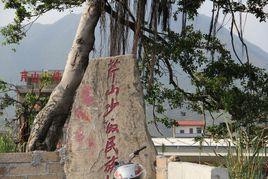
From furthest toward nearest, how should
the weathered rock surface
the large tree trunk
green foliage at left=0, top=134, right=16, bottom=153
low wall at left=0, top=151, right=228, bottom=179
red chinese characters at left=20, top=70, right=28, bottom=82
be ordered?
red chinese characters at left=20, top=70, right=28, bottom=82, the large tree trunk, green foliage at left=0, top=134, right=16, bottom=153, the weathered rock surface, low wall at left=0, top=151, right=228, bottom=179

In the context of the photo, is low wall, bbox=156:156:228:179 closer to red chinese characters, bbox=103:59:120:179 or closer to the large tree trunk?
red chinese characters, bbox=103:59:120:179

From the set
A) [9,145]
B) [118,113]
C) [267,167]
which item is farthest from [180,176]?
[9,145]

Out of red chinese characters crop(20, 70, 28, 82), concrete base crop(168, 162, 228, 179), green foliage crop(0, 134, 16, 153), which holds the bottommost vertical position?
green foliage crop(0, 134, 16, 153)

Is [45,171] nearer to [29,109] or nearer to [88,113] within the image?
[88,113]

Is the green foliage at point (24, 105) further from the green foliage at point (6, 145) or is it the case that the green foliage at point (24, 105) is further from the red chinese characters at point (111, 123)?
the red chinese characters at point (111, 123)

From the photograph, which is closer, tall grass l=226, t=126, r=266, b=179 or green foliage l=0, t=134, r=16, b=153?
tall grass l=226, t=126, r=266, b=179

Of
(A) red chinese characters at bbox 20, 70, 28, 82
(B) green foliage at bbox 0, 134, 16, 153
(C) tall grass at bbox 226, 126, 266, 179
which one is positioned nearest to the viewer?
(C) tall grass at bbox 226, 126, 266, 179

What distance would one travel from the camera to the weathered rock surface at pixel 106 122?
560 centimetres

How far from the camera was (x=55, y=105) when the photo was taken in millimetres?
6801

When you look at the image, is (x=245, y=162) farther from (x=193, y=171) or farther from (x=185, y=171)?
(x=185, y=171)

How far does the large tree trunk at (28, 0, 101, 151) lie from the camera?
6.66 metres

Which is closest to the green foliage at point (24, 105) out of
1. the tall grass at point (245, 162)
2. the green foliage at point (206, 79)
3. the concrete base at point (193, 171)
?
the green foliage at point (206, 79)

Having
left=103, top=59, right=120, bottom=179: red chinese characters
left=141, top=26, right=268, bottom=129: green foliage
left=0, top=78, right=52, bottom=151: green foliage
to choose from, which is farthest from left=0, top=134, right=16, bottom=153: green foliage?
left=141, top=26, right=268, bottom=129: green foliage

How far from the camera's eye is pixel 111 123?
572cm
